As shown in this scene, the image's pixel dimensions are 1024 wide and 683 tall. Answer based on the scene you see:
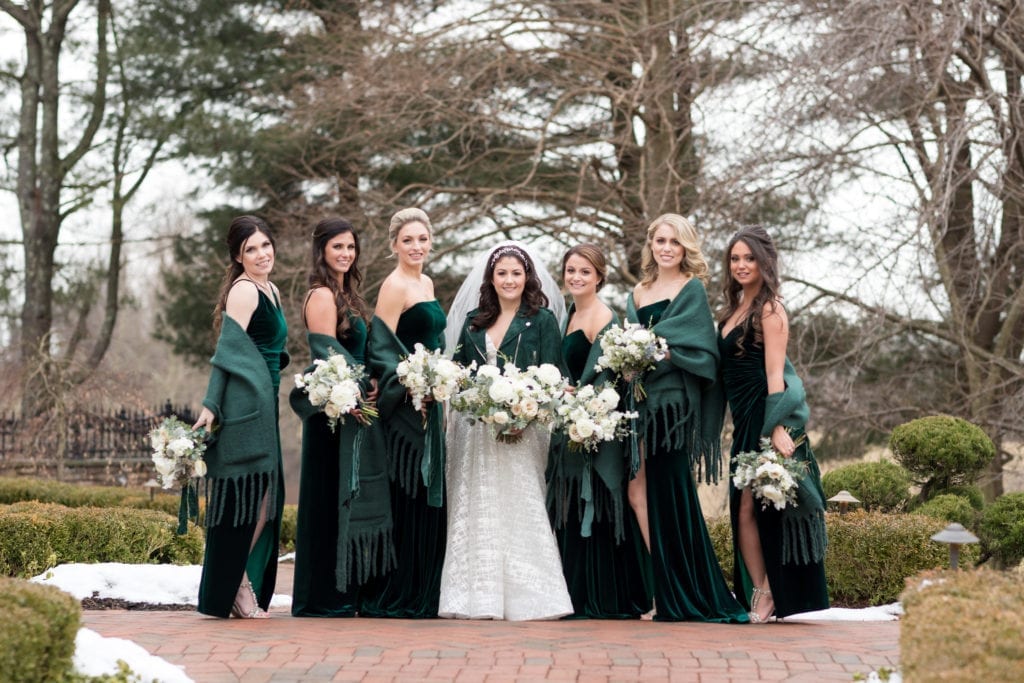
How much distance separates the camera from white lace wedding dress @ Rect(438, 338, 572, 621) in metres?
7.18

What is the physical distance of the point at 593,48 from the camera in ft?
55.8

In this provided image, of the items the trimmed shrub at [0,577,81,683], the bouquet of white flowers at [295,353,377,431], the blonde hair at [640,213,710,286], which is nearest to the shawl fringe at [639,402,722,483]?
the blonde hair at [640,213,710,286]

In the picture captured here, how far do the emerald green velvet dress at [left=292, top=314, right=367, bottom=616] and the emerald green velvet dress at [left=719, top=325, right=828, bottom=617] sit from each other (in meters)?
2.14

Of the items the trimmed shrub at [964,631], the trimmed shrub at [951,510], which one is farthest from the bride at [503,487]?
the trimmed shrub at [951,510]

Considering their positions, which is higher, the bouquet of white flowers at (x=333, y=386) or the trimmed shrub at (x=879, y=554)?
the bouquet of white flowers at (x=333, y=386)

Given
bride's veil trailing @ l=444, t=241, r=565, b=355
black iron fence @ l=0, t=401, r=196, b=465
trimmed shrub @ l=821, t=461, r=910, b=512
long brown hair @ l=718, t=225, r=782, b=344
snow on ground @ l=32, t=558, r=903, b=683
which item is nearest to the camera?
long brown hair @ l=718, t=225, r=782, b=344

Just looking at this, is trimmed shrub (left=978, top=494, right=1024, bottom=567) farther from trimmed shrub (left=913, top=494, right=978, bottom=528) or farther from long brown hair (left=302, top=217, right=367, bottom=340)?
long brown hair (left=302, top=217, right=367, bottom=340)

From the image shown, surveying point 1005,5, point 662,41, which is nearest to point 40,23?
point 662,41

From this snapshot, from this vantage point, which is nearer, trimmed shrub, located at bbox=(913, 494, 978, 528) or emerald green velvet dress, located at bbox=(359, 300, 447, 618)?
emerald green velvet dress, located at bbox=(359, 300, 447, 618)

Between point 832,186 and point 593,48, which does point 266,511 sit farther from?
point 593,48

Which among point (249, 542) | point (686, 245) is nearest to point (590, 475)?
point (686, 245)

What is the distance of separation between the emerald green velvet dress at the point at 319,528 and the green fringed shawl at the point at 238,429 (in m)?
0.43

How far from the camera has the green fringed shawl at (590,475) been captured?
7215 millimetres

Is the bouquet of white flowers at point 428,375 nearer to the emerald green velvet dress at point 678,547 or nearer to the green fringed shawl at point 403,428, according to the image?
the green fringed shawl at point 403,428
